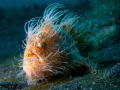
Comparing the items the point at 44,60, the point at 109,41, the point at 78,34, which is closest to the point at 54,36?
the point at 44,60

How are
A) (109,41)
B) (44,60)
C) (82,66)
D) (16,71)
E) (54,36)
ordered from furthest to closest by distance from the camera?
1. (109,41)
2. (16,71)
3. (82,66)
4. (54,36)
5. (44,60)

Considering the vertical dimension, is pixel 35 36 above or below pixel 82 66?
above

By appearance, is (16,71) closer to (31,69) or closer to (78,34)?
(31,69)

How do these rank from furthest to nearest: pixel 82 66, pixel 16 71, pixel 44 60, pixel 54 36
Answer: pixel 16 71 → pixel 82 66 → pixel 54 36 → pixel 44 60

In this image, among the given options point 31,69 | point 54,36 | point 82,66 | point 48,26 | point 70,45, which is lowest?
point 82,66

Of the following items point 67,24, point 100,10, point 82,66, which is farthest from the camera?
point 100,10

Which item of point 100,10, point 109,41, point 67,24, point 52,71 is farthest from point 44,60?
point 100,10

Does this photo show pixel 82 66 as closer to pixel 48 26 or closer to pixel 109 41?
pixel 48 26

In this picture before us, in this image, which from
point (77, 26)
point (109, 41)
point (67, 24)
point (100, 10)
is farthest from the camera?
point (100, 10)

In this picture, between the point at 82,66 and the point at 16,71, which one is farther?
the point at 16,71
